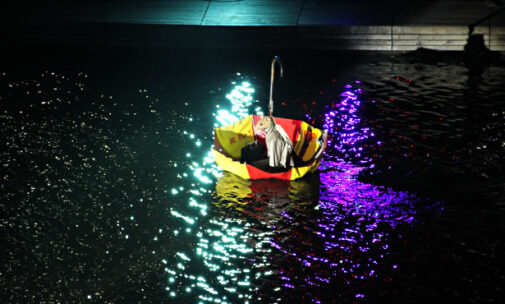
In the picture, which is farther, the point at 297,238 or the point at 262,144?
the point at 262,144

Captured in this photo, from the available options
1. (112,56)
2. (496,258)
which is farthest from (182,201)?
(112,56)

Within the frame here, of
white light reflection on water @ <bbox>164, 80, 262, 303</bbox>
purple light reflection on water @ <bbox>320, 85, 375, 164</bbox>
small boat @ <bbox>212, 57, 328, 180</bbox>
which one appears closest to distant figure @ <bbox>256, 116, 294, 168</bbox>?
small boat @ <bbox>212, 57, 328, 180</bbox>

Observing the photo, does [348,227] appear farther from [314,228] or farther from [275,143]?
[275,143]

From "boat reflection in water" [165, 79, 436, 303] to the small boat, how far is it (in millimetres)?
→ 243

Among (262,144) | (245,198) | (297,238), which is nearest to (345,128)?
(262,144)

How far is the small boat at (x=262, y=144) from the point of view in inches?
355

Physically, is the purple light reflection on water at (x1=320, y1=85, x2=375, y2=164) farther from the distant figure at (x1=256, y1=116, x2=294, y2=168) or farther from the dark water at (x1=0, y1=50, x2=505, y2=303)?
the distant figure at (x1=256, y1=116, x2=294, y2=168)

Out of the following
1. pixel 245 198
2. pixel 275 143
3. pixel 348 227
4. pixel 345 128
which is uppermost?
pixel 275 143

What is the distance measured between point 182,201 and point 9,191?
2.97 meters

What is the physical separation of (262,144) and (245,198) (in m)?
1.12

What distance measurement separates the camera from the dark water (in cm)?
672

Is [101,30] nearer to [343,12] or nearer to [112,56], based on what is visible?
[112,56]

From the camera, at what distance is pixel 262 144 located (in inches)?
368

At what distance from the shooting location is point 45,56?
17.7 m
